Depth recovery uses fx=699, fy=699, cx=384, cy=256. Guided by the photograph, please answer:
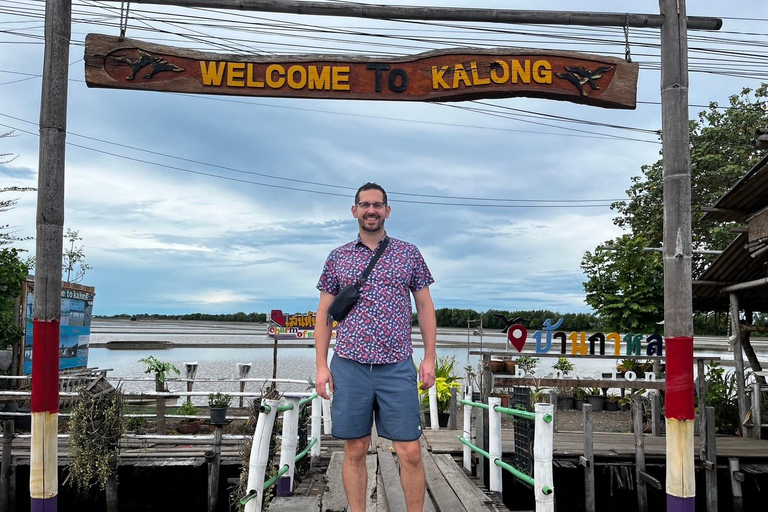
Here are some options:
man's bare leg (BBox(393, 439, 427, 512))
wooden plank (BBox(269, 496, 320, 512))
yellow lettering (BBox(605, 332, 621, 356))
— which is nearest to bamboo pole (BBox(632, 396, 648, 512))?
yellow lettering (BBox(605, 332, 621, 356))

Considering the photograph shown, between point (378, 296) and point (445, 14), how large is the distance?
3357mm

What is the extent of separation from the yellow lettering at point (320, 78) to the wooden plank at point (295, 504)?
143 inches

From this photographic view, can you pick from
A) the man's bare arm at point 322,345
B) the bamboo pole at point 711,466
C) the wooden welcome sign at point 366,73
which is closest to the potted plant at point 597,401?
the bamboo pole at point 711,466

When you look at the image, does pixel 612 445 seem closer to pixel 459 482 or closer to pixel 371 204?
pixel 459 482

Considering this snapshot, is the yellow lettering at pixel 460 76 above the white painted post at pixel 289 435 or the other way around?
above

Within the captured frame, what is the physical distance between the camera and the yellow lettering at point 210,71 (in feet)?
21.2

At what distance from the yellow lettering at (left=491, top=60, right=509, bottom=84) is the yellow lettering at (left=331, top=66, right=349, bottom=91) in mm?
1370

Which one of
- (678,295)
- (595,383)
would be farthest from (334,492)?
(595,383)

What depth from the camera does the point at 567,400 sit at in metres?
19.5

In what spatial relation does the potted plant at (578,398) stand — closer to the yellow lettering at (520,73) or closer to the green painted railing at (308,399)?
the green painted railing at (308,399)

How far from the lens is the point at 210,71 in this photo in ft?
21.2

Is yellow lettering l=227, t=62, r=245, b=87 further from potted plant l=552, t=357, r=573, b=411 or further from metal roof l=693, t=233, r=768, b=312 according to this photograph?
potted plant l=552, t=357, r=573, b=411

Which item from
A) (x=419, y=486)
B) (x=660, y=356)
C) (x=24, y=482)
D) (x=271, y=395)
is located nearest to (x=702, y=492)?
(x=660, y=356)

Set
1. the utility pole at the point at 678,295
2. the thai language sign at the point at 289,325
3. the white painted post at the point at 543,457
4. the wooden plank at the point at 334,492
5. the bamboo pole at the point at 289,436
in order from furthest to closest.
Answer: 1. the thai language sign at the point at 289,325
2. the utility pole at the point at 678,295
3. the bamboo pole at the point at 289,436
4. the wooden plank at the point at 334,492
5. the white painted post at the point at 543,457
